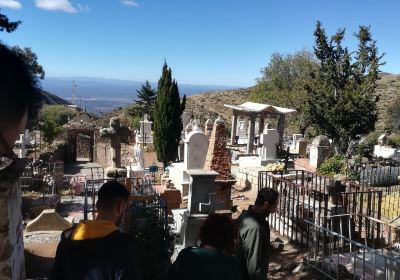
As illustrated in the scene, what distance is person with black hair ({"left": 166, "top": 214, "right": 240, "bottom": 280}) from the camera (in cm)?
266

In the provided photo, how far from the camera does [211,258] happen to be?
2707 mm

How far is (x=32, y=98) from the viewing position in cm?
140

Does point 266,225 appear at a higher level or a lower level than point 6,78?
lower

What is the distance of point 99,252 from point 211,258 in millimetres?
786

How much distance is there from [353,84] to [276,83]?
24.2 m

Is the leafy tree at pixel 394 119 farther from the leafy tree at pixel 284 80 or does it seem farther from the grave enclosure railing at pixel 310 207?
the grave enclosure railing at pixel 310 207

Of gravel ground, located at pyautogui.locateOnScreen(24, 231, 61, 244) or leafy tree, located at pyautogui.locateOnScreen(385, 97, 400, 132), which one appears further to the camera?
leafy tree, located at pyautogui.locateOnScreen(385, 97, 400, 132)

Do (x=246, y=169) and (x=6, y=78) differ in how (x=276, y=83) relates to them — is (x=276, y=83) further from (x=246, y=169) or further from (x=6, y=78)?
(x=6, y=78)

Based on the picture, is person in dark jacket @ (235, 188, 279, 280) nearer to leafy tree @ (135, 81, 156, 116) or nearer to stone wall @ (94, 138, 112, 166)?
stone wall @ (94, 138, 112, 166)

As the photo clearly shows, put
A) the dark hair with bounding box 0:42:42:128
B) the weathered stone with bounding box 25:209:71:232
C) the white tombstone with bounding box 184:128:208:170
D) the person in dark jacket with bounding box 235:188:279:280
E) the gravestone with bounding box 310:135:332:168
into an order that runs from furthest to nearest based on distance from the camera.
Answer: the gravestone with bounding box 310:135:332:168, the white tombstone with bounding box 184:128:208:170, the weathered stone with bounding box 25:209:71:232, the person in dark jacket with bounding box 235:188:279:280, the dark hair with bounding box 0:42:42:128

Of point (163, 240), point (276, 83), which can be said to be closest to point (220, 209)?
point (163, 240)

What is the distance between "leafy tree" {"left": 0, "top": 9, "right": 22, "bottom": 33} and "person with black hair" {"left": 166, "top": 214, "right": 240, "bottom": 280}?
4862 millimetres

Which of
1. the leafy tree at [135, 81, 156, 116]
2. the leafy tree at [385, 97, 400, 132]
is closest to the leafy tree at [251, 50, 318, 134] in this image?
Answer: the leafy tree at [385, 97, 400, 132]

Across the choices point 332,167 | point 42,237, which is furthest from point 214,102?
point 42,237
